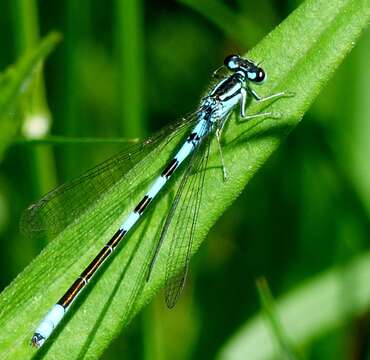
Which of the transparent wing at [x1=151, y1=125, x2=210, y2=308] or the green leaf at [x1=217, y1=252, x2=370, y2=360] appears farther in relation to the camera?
the green leaf at [x1=217, y1=252, x2=370, y2=360]

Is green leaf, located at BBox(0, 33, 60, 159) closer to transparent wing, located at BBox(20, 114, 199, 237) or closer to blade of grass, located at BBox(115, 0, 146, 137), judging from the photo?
transparent wing, located at BBox(20, 114, 199, 237)

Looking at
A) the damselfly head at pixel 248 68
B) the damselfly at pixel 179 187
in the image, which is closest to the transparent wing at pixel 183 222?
the damselfly at pixel 179 187

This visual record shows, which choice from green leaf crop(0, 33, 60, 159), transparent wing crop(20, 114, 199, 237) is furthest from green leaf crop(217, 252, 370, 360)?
green leaf crop(0, 33, 60, 159)

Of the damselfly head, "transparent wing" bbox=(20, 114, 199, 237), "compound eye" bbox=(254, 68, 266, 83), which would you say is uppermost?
the damselfly head

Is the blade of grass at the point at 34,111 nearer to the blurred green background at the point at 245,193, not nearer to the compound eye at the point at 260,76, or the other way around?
the blurred green background at the point at 245,193

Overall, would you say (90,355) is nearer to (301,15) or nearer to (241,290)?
(301,15)

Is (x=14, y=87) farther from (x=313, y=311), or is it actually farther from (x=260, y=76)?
(x=313, y=311)

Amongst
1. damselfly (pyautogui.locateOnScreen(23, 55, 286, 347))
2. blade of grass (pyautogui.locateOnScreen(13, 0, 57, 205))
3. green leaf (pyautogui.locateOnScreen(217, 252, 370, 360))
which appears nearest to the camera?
damselfly (pyautogui.locateOnScreen(23, 55, 286, 347))

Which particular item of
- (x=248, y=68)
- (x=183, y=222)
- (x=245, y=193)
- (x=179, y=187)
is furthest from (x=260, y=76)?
(x=245, y=193)

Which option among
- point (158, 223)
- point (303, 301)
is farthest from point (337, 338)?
point (158, 223)
